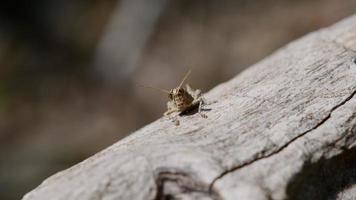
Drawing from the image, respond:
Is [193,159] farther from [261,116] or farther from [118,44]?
[118,44]

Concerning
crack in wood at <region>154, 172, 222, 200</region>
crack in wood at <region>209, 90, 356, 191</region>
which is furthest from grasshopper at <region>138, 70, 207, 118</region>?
crack in wood at <region>154, 172, 222, 200</region>

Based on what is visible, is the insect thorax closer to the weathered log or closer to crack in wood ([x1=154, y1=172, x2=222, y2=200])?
the weathered log

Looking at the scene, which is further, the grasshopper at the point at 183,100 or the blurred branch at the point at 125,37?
the blurred branch at the point at 125,37

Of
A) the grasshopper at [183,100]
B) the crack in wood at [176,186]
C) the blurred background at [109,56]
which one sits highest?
the blurred background at [109,56]

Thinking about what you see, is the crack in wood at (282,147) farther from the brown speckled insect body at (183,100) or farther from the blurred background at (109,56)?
the blurred background at (109,56)

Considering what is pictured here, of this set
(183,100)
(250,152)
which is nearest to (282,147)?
(250,152)

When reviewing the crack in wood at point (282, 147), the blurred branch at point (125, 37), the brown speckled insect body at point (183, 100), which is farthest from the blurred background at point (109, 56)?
the crack in wood at point (282, 147)
